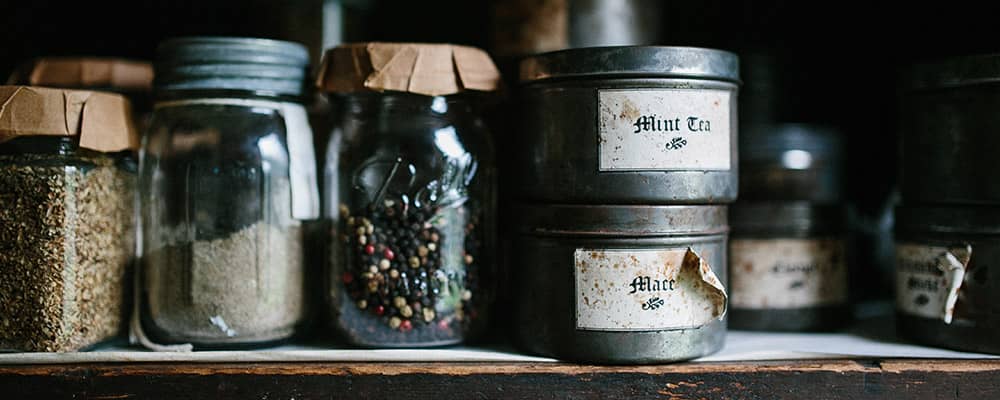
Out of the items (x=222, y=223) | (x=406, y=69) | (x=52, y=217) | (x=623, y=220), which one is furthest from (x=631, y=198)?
(x=52, y=217)

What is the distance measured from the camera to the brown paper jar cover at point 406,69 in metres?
0.74

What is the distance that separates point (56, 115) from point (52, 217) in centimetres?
9

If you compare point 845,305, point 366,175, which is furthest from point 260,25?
point 845,305

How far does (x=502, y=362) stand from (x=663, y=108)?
27 centimetres

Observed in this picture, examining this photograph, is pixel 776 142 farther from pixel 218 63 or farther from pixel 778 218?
pixel 218 63

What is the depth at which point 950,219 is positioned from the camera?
752 mm

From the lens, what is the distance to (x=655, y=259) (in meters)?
0.70

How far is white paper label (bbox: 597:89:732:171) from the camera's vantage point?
0.70 metres

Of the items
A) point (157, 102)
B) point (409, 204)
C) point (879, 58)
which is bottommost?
point (409, 204)

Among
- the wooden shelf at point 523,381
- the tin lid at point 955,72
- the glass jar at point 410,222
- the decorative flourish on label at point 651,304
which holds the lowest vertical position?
the wooden shelf at point 523,381

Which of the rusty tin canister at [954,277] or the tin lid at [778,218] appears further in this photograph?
the tin lid at [778,218]

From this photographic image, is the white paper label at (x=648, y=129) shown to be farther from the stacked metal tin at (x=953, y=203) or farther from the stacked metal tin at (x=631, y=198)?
the stacked metal tin at (x=953, y=203)

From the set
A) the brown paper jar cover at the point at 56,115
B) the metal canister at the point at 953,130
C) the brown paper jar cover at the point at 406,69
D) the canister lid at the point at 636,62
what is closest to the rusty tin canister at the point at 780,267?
the metal canister at the point at 953,130

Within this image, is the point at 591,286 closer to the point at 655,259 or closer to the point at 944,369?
the point at 655,259
